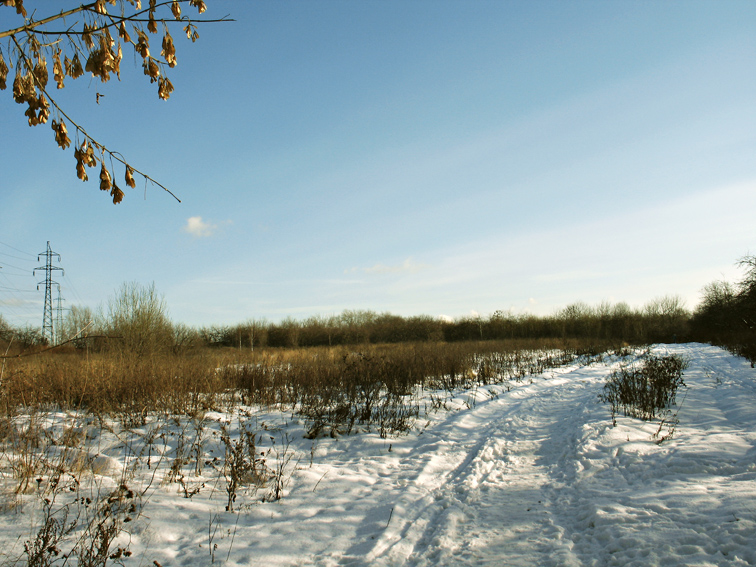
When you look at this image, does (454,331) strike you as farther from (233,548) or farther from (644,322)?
(233,548)

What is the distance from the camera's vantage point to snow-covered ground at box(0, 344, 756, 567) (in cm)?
310

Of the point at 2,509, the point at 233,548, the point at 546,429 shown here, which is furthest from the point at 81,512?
the point at 546,429

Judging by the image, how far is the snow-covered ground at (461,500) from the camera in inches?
122

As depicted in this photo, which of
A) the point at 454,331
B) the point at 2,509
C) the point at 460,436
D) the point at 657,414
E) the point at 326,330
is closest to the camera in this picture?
the point at 2,509

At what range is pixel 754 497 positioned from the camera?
3461 mm

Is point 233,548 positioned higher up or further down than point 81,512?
further down

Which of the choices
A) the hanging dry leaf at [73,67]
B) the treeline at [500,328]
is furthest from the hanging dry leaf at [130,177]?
the treeline at [500,328]

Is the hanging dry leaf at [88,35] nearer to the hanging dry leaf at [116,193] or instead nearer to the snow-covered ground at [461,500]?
the hanging dry leaf at [116,193]

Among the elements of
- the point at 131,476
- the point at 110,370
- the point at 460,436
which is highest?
the point at 110,370

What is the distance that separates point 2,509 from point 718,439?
7869mm

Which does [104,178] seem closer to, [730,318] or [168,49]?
[168,49]

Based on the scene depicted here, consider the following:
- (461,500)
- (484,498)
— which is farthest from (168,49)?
(484,498)

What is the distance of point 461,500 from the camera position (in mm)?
4219

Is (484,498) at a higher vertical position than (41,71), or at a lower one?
lower
